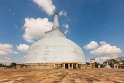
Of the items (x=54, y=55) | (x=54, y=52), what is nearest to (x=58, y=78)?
(x=54, y=55)

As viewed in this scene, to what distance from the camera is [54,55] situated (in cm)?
5869

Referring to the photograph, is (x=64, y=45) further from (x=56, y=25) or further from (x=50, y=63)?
(x=56, y=25)

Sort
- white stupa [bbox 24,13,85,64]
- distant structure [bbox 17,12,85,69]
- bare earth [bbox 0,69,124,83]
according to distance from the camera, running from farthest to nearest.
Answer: white stupa [bbox 24,13,85,64] < distant structure [bbox 17,12,85,69] < bare earth [bbox 0,69,124,83]

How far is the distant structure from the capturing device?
5691cm

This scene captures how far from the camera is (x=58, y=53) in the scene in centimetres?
5956

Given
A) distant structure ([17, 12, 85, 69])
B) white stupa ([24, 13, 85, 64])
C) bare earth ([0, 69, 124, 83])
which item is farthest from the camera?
white stupa ([24, 13, 85, 64])

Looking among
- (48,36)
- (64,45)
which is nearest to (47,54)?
(64,45)

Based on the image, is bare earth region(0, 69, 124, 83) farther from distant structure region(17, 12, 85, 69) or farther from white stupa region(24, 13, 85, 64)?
white stupa region(24, 13, 85, 64)

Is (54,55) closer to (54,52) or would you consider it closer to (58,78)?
(54,52)

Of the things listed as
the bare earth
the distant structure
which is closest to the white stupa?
the distant structure

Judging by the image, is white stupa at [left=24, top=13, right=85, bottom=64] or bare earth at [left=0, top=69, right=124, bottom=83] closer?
bare earth at [left=0, top=69, right=124, bottom=83]

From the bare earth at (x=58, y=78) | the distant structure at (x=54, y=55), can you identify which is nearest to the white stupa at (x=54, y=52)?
the distant structure at (x=54, y=55)

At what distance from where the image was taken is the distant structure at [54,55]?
→ 187 ft

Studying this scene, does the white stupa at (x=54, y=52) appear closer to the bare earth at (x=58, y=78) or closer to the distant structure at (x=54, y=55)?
the distant structure at (x=54, y=55)
